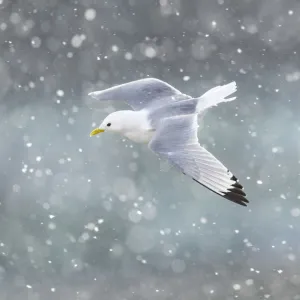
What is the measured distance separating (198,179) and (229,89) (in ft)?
1.19

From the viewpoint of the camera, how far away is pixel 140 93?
182 centimetres

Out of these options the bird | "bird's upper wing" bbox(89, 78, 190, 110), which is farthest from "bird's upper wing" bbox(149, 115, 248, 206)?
"bird's upper wing" bbox(89, 78, 190, 110)

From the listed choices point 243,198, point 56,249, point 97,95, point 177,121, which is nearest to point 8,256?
point 56,249

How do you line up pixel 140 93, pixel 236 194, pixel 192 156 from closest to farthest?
1. pixel 236 194
2. pixel 192 156
3. pixel 140 93

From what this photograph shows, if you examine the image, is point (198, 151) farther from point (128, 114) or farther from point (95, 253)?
point (95, 253)

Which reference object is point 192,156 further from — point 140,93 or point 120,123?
point 140,93

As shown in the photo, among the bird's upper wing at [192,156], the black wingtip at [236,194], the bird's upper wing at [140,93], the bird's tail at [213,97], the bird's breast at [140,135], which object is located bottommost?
the black wingtip at [236,194]

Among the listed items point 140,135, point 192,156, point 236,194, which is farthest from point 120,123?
point 236,194

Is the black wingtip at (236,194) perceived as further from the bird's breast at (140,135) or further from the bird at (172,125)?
the bird's breast at (140,135)

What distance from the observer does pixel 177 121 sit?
63.1 inches

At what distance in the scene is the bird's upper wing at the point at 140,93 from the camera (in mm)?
1790

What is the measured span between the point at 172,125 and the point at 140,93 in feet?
0.83

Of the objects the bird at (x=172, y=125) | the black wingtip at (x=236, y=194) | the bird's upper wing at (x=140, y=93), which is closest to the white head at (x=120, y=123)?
the bird at (x=172, y=125)

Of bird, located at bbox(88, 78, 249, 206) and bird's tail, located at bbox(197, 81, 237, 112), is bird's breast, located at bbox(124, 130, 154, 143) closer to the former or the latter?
bird, located at bbox(88, 78, 249, 206)
